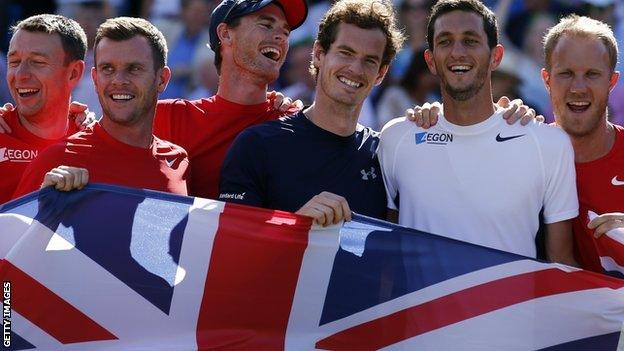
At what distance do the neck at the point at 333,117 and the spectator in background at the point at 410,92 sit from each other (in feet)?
15.7

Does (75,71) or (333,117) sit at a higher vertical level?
(75,71)

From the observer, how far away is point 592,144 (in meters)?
5.12

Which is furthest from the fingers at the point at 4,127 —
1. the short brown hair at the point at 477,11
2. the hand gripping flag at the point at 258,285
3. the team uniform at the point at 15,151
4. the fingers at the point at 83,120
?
the short brown hair at the point at 477,11

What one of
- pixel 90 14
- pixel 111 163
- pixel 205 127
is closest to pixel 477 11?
pixel 205 127

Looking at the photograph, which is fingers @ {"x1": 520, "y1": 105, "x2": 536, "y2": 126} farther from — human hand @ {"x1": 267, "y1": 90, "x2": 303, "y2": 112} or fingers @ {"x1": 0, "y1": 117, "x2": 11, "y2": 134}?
fingers @ {"x1": 0, "y1": 117, "x2": 11, "y2": 134}

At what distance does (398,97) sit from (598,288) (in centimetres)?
559

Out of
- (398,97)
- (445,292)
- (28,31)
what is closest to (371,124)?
(398,97)

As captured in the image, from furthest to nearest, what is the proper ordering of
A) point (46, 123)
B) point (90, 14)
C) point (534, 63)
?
1. point (90, 14)
2. point (534, 63)
3. point (46, 123)

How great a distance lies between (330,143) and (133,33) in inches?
43.7

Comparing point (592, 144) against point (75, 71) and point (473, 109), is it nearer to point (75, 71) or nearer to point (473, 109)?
point (473, 109)

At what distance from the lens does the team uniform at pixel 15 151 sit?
5.32m

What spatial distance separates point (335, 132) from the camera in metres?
4.98

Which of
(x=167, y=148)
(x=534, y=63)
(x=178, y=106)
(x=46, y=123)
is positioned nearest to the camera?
(x=167, y=148)

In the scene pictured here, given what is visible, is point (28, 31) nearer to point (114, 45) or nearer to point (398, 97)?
point (114, 45)
